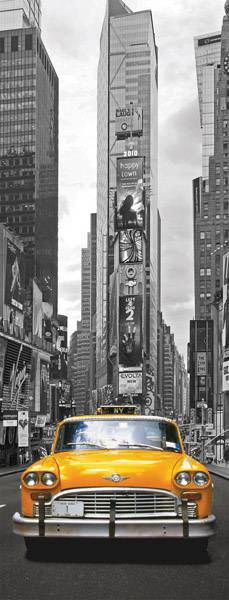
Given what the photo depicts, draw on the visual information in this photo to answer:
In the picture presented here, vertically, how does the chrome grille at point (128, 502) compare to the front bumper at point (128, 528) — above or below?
above

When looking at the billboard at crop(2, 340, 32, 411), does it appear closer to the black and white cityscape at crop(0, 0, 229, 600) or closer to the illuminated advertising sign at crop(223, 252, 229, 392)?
the black and white cityscape at crop(0, 0, 229, 600)

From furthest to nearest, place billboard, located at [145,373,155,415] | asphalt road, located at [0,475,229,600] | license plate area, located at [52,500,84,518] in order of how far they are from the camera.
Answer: billboard, located at [145,373,155,415], license plate area, located at [52,500,84,518], asphalt road, located at [0,475,229,600]

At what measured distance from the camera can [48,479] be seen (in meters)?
9.27

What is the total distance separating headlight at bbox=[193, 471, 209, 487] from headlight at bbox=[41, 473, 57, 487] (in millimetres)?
1506

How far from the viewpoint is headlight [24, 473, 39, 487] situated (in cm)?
937

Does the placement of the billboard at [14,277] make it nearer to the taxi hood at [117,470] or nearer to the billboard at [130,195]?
the taxi hood at [117,470]

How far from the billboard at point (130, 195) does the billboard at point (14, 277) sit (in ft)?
294

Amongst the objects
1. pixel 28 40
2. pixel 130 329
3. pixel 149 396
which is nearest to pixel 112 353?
pixel 149 396

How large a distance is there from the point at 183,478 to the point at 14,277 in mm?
59263

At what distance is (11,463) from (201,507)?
43.7 metres

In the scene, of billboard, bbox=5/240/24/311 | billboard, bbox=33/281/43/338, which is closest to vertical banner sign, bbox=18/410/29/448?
billboard, bbox=5/240/24/311

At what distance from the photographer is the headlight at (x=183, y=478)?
918cm

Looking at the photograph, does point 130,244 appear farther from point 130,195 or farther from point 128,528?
point 128,528

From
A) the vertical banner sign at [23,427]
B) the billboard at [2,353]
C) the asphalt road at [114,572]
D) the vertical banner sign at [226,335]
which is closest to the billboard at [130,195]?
the vertical banner sign at [226,335]
